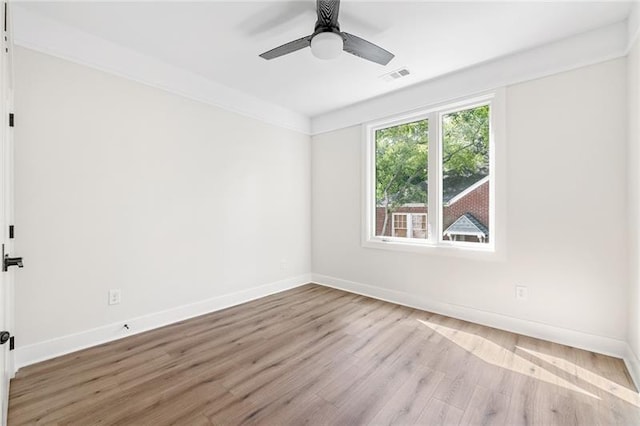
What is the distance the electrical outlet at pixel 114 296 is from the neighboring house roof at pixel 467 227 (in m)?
3.42

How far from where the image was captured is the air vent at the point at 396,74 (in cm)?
308

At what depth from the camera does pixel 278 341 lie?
2.63 meters

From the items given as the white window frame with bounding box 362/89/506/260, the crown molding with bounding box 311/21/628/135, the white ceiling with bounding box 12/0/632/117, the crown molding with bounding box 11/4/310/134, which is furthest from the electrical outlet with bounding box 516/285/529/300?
the crown molding with bounding box 11/4/310/134

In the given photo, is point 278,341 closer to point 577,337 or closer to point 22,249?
point 22,249

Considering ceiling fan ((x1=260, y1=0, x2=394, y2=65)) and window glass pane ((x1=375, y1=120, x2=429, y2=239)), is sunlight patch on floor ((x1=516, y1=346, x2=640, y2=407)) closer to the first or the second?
window glass pane ((x1=375, y1=120, x2=429, y2=239))

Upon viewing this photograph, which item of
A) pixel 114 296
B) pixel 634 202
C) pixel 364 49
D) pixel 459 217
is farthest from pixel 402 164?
pixel 114 296

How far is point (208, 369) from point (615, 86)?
3900 mm

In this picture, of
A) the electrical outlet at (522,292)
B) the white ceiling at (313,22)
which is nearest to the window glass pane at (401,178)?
A: the white ceiling at (313,22)

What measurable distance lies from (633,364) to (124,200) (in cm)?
427

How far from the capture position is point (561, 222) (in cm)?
256

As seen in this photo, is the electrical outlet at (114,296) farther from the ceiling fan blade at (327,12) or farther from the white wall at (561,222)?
the white wall at (561,222)

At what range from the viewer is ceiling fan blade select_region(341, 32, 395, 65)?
6.75 ft

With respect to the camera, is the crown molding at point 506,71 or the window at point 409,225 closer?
the crown molding at point 506,71

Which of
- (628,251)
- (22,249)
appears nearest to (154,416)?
(22,249)
